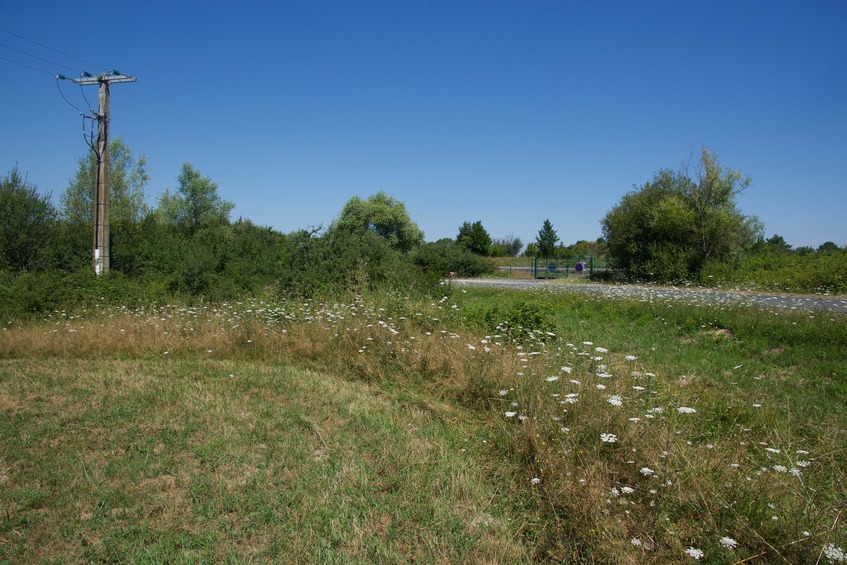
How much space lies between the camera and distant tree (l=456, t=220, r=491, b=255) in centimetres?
5184

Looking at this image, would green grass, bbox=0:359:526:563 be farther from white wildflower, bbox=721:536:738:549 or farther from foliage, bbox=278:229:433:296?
foliage, bbox=278:229:433:296

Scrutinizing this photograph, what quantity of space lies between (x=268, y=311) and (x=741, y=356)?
8.64 meters

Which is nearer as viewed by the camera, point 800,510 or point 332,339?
point 800,510

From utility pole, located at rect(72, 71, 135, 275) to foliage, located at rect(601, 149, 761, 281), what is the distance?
2438 cm

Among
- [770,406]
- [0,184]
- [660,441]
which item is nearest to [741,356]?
[770,406]

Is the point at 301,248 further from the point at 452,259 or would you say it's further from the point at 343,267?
the point at 452,259

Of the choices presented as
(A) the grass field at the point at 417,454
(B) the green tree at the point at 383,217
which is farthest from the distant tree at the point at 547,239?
(A) the grass field at the point at 417,454

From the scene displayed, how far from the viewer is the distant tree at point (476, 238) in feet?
170

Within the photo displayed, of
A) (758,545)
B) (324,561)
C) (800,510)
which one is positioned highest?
(800,510)

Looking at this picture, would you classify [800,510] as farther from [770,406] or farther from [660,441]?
[770,406]

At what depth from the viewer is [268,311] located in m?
9.42

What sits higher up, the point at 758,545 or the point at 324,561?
the point at 758,545

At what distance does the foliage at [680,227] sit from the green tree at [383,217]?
18.2 metres

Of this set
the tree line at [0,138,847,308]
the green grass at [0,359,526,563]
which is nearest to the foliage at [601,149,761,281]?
the tree line at [0,138,847,308]
